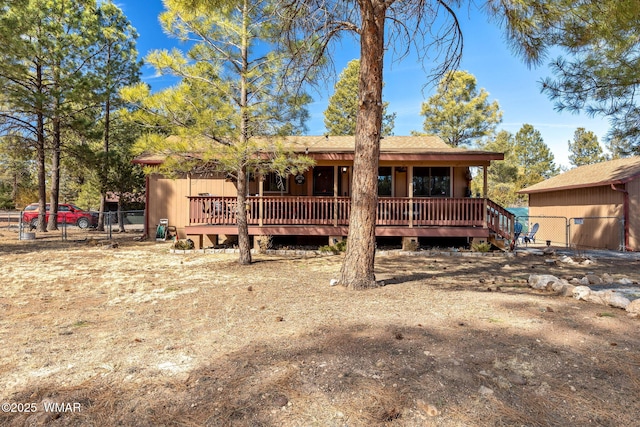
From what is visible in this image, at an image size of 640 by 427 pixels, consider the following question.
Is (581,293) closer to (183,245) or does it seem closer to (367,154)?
(367,154)

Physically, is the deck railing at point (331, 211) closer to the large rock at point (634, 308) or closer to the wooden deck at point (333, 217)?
the wooden deck at point (333, 217)

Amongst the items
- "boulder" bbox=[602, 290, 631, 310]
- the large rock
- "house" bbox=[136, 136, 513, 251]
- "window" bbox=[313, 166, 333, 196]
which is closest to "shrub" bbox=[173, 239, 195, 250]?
"house" bbox=[136, 136, 513, 251]

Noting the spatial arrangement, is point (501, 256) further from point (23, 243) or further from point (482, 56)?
point (23, 243)

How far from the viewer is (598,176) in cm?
1391

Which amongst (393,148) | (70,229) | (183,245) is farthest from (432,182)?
(70,229)

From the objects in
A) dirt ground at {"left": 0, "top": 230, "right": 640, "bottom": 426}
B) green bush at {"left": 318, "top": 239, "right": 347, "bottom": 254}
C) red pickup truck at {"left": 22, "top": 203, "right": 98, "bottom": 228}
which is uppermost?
red pickup truck at {"left": 22, "top": 203, "right": 98, "bottom": 228}

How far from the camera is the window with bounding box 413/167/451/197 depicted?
12195 mm

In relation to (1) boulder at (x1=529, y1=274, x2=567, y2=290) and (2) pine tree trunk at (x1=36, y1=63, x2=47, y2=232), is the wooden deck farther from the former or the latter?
(2) pine tree trunk at (x1=36, y1=63, x2=47, y2=232)

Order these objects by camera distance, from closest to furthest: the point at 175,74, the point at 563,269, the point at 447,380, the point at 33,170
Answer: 1. the point at 447,380
2. the point at 175,74
3. the point at 563,269
4. the point at 33,170

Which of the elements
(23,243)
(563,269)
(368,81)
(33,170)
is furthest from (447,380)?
(33,170)

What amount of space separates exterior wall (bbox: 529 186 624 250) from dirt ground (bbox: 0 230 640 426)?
33.1 feet

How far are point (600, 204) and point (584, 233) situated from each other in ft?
4.16

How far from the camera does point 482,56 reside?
25.4 ft

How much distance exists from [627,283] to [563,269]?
181 cm
